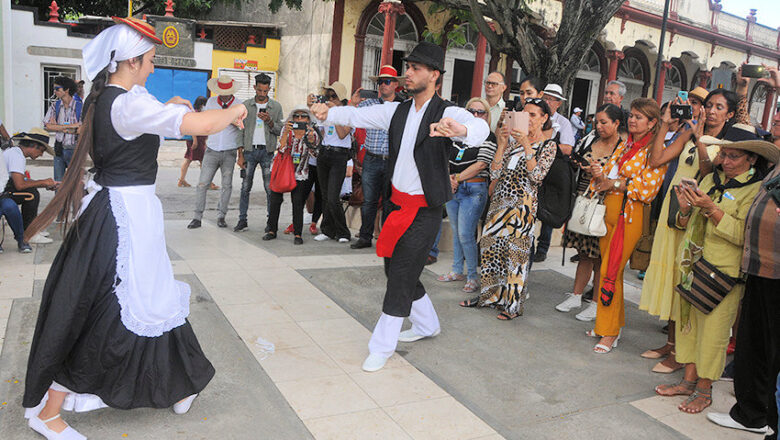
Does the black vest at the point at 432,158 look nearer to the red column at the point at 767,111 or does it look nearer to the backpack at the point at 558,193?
the backpack at the point at 558,193

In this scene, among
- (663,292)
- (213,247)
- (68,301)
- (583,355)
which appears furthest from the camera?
(213,247)

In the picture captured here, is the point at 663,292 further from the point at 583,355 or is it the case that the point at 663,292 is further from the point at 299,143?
the point at 299,143

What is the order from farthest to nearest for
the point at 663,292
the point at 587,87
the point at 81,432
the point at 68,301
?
1. the point at 587,87
2. the point at 663,292
3. the point at 81,432
4. the point at 68,301

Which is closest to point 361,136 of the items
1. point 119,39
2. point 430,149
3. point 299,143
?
point 299,143

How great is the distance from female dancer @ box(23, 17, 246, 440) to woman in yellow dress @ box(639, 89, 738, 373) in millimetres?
3138

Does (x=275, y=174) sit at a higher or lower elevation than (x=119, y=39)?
lower

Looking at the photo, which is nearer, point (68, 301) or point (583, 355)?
point (68, 301)

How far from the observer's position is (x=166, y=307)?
3205 mm

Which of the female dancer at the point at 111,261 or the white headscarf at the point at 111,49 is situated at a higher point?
the white headscarf at the point at 111,49

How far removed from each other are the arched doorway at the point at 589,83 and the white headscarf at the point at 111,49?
19634 millimetres

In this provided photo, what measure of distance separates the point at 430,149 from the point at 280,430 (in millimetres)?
1986

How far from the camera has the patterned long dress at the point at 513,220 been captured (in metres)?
5.31

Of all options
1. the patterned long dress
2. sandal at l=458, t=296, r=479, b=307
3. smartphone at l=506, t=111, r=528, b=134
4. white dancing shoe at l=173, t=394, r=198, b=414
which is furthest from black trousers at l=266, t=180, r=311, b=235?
white dancing shoe at l=173, t=394, r=198, b=414

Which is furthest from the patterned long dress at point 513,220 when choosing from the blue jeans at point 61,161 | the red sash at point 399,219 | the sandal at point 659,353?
the blue jeans at point 61,161
